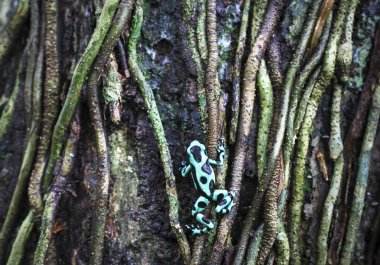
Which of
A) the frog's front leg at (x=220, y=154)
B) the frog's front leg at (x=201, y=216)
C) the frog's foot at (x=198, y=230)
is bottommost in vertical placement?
the frog's foot at (x=198, y=230)

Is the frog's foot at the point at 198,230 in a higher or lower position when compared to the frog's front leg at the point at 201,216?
lower

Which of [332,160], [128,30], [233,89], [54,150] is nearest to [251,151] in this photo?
[233,89]

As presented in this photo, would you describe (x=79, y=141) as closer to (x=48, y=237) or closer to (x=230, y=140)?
(x=48, y=237)

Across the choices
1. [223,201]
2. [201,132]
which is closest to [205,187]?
[223,201]

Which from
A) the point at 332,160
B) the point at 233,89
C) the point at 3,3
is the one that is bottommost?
the point at 332,160

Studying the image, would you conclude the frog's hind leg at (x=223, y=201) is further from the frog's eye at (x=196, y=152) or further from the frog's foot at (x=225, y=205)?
the frog's eye at (x=196, y=152)

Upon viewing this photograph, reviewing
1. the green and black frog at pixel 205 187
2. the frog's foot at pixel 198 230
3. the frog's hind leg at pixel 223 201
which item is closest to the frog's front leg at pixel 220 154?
the green and black frog at pixel 205 187
